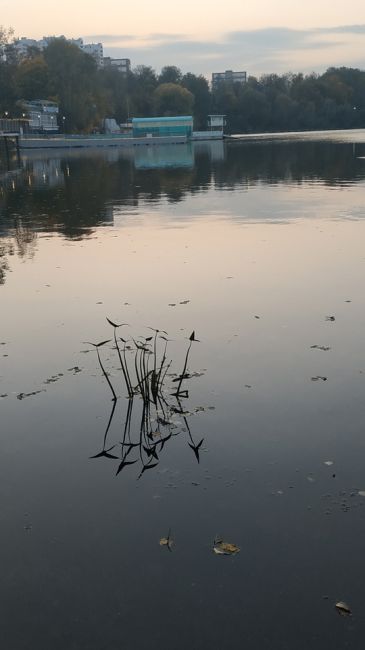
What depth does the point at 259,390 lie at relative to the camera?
927 centimetres

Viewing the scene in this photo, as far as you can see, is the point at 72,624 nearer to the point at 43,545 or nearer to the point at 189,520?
the point at 43,545

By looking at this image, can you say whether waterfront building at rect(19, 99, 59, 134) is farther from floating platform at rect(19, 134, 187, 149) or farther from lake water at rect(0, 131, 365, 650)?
lake water at rect(0, 131, 365, 650)

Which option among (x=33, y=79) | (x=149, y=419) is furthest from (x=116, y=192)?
(x=33, y=79)

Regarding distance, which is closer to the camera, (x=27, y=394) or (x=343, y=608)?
(x=343, y=608)

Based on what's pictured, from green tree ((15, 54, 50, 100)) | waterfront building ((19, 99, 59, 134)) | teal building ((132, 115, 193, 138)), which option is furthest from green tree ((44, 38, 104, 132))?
teal building ((132, 115, 193, 138))

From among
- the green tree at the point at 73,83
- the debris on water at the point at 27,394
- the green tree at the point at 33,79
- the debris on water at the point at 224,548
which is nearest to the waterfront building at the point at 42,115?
the green tree at the point at 33,79

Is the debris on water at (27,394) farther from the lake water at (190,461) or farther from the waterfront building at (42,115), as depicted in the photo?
the waterfront building at (42,115)

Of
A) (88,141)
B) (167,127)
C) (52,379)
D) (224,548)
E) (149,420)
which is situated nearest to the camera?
(224,548)

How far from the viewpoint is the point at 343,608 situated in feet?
16.8

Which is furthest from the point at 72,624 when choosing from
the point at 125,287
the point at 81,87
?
the point at 81,87

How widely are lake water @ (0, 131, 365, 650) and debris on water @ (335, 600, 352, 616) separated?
45mm

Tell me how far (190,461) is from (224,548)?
1.67m

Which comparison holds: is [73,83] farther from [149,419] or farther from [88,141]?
[149,419]

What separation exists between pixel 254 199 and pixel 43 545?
28300mm
